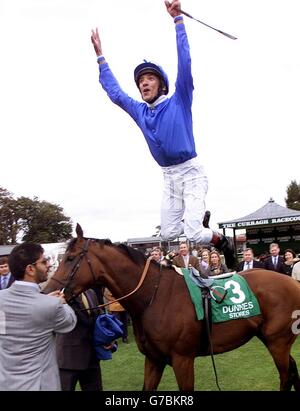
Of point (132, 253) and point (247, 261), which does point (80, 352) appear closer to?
point (132, 253)

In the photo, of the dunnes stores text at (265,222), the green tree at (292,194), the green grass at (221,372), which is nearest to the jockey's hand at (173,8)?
the green grass at (221,372)

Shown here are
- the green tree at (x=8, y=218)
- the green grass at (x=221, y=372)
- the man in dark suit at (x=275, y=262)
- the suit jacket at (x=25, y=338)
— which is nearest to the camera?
the suit jacket at (x=25, y=338)

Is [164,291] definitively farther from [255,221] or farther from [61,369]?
[255,221]

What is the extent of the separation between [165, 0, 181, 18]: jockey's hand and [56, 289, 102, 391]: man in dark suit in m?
2.37

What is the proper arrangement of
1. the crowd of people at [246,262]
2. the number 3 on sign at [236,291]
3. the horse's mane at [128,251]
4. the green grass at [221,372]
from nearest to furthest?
the horse's mane at [128,251], the number 3 on sign at [236,291], the green grass at [221,372], the crowd of people at [246,262]

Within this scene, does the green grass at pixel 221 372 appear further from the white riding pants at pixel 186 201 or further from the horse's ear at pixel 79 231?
the horse's ear at pixel 79 231

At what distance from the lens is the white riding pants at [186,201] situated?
3.75 metres

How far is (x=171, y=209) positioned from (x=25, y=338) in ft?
6.20

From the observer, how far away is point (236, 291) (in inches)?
155

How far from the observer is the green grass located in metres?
5.34

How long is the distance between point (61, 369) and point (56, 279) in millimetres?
779

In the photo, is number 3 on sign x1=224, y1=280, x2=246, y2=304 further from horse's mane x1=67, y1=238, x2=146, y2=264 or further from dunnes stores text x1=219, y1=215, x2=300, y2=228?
dunnes stores text x1=219, y1=215, x2=300, y2=228

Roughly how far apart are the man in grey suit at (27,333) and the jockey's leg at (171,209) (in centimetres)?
159

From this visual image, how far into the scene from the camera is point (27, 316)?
2.49 m
